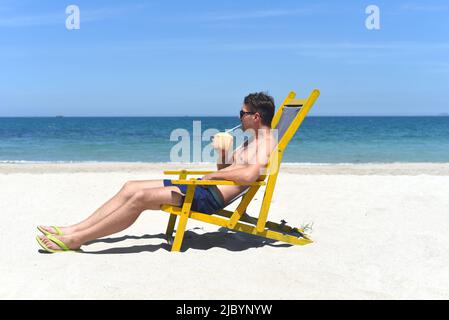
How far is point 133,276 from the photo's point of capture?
3.71 meters

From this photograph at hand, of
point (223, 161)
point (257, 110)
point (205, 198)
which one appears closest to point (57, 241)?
point (205, 198)

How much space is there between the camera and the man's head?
4395 mm

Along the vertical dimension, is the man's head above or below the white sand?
above

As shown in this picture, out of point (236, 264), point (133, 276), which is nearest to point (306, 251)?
point (236, 264)

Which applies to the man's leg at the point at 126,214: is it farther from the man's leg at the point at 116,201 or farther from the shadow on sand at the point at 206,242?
the shadow on sand at the point at 206,242

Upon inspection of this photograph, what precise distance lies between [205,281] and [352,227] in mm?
2333

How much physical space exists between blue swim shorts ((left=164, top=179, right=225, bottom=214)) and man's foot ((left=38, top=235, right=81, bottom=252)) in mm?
901

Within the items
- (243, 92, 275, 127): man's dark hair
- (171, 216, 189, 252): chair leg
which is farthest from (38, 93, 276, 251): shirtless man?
(171, 216, 189, 252): chair leg

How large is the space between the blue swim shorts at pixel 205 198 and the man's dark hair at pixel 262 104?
0.73 m

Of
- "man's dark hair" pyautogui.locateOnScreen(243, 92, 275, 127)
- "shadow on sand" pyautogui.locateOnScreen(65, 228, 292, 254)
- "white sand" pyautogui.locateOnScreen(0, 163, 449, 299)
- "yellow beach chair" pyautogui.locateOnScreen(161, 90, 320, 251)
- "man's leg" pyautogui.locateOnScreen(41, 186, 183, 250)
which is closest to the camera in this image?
"white sand" pyautogui.locateOnScreen(0, 163, 449, 299)

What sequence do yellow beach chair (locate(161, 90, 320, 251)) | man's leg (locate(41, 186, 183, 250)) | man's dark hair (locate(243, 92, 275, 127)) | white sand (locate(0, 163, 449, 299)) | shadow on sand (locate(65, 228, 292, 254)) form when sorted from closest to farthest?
white sand (locate(0, 163, 449, 299))
man's leg (locate(41, 186, 183, 250))
yellow beach chair (locate(161, 90, 320, 251))
man's dark hair (locate(243, 92, 275, 127))
shadow on sand (locate(65, 228, 292, 254))

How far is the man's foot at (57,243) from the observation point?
4.27m

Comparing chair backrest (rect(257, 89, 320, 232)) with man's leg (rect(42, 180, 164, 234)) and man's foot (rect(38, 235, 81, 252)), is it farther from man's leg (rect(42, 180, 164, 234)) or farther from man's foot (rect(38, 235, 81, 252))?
man's foot (rect(38, 235, 81, 252))

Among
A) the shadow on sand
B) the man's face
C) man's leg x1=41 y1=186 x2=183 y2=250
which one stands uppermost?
the man's face
